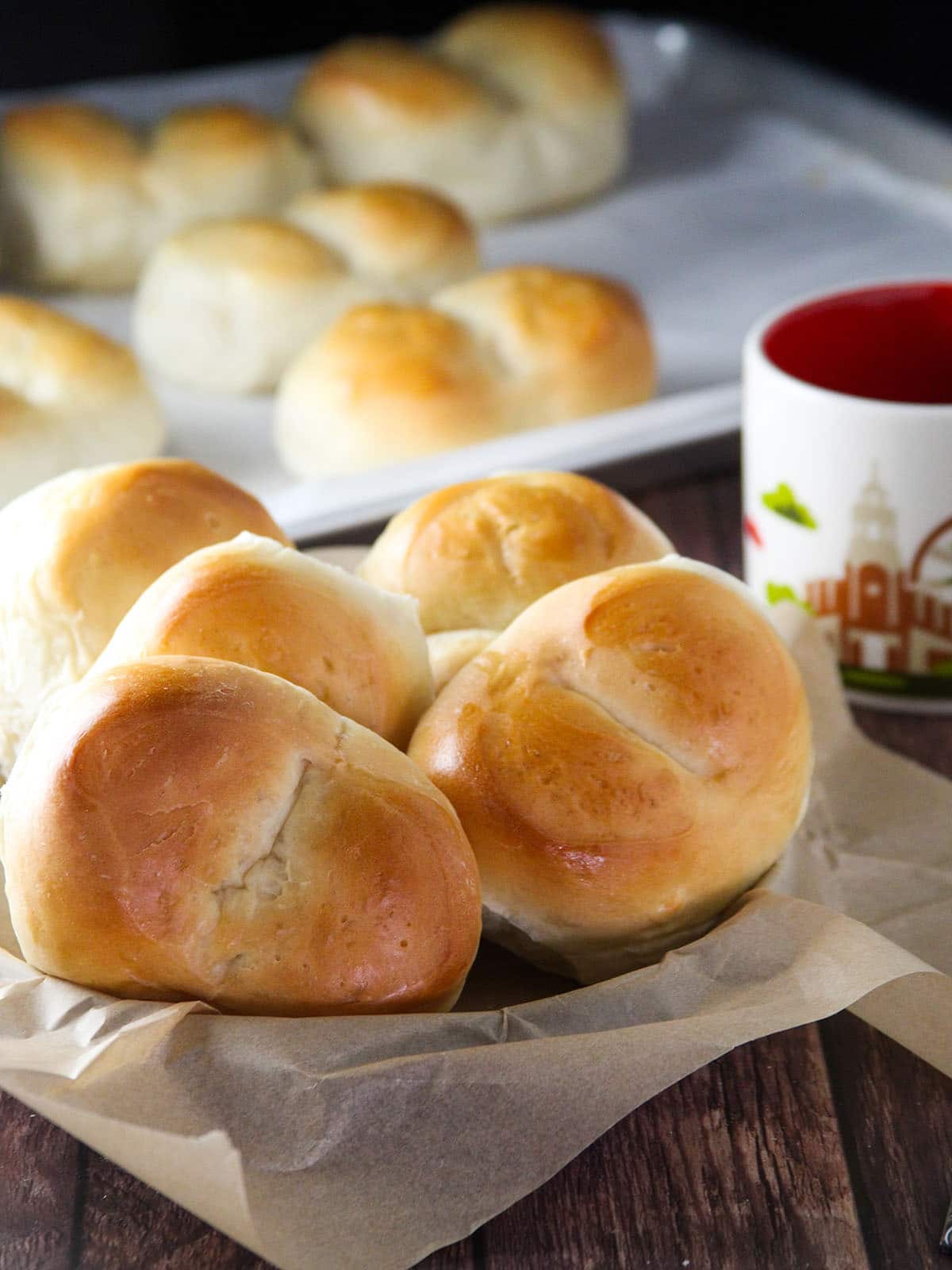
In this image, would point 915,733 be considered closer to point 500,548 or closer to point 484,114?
point 500,548

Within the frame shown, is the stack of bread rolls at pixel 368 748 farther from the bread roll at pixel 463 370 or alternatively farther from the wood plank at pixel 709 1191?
the bread roll at pixel 463 370

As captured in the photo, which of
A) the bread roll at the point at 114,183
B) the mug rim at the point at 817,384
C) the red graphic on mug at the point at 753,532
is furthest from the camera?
the bread roll at the point at 114,183

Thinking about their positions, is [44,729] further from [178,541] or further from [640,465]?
[640,465]

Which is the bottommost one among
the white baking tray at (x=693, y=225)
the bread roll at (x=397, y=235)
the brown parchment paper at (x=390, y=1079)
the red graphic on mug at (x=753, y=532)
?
the white baking tray at (x=693, y=225)

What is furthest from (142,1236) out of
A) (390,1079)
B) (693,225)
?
(693,225)

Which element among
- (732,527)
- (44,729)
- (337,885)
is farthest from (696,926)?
(732,527)

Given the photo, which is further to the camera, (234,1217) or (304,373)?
(304,373)

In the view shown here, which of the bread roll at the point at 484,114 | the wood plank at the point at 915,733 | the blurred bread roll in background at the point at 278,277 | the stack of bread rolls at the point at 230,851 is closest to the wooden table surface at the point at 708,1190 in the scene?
the stack of bread rolls at the point at 230,851

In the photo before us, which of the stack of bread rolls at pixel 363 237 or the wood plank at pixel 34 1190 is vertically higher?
the wood plank at pixel 34 1190
